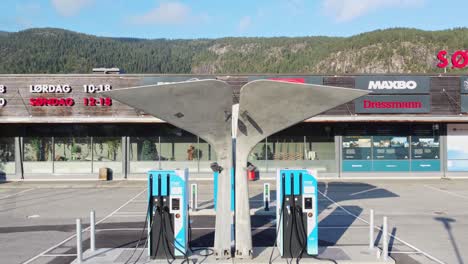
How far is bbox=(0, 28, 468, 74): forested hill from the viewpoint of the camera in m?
103

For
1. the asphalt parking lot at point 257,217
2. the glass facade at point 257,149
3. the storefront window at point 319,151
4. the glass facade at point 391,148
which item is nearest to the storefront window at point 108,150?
the glass facade at point 257,149

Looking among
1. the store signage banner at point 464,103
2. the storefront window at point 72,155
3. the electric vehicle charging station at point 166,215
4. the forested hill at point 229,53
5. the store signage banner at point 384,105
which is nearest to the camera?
the electric vehicle charging station at point 166,215

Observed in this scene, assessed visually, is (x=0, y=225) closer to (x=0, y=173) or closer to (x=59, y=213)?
(x=59, y=213)

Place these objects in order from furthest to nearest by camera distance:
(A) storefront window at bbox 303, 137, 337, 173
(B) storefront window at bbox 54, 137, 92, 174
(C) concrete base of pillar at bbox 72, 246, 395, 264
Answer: (A) storefront window at bbox 303, 137, 337, 173 → (B) storefront window at bbox 54, 137, 92, 174 → (C) concrete base of pillar at bbox 72, 246, 395, 264

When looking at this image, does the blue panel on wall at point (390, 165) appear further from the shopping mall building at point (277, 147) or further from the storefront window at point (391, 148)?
the storefront window at point (391, 148)

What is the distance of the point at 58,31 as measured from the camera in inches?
4754

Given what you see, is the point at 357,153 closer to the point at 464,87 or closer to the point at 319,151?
the point at 319,151

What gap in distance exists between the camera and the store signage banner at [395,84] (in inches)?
1071

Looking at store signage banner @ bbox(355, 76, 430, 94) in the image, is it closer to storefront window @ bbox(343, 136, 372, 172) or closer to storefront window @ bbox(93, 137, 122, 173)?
storefront window @ bbox(343, 136, 372, 172)

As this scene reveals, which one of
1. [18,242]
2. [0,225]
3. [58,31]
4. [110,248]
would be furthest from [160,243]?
[58,31]

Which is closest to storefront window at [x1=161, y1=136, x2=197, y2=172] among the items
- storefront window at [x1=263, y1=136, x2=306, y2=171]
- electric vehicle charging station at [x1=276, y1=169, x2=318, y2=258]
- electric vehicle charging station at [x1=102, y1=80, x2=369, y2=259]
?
storefront window at [x1=263, y1=136, x2=306, y2=171]

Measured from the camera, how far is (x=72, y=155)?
2823 centimetres

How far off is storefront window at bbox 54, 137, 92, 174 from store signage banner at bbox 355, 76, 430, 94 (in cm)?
1545

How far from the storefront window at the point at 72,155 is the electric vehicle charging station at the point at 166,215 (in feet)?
62.1
